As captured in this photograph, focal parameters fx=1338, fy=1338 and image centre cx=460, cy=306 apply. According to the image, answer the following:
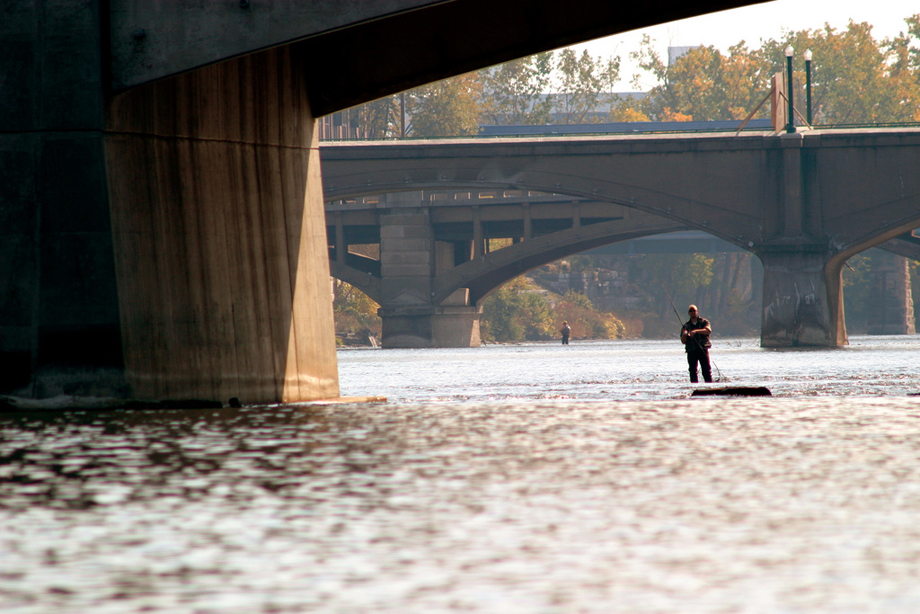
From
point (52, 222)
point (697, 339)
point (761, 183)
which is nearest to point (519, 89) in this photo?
point (761, 183)

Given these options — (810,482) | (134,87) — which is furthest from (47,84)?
(810,482)

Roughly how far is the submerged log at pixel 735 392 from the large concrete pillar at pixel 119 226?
6501 millimetres

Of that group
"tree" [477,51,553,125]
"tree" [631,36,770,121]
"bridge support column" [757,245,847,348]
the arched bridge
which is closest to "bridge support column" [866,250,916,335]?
"tree" [631,36,770,121]

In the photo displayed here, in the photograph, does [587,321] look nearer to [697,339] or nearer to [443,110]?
[443,110]

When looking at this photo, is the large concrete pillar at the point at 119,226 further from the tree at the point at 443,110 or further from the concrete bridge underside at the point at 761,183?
the tree at the point at 443,110

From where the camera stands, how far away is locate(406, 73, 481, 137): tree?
98.4 m

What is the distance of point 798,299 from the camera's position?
50.7 meters

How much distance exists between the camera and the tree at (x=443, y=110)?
98375 millimetres

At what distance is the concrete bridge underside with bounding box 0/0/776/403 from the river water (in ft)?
3.06

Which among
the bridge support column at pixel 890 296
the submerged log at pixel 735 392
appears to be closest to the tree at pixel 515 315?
the bridge support column at pixel 890 296

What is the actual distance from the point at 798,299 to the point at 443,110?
51.8 m

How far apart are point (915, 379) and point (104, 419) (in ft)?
59.4

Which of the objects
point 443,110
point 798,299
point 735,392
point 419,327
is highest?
point 443,110

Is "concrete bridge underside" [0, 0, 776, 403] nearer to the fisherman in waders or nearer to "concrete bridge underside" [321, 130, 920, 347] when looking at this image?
the fisherman in waders
